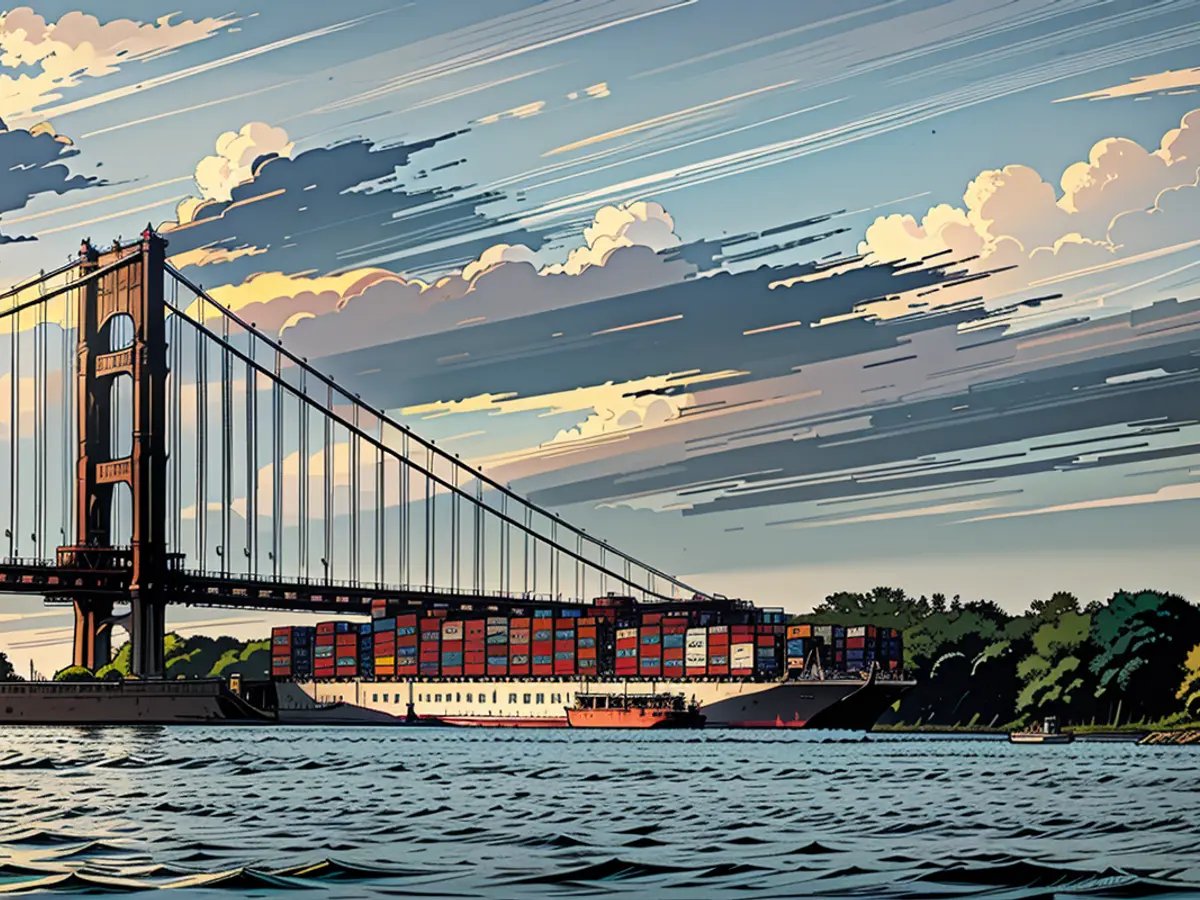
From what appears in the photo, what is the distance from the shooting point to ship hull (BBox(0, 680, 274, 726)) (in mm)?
141875

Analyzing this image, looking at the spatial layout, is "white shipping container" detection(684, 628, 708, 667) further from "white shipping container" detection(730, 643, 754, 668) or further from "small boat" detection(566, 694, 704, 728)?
"small boat" detection(566, 694, 704, 728)

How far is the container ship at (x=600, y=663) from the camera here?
507 feet

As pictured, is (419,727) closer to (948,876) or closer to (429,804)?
(429,804)

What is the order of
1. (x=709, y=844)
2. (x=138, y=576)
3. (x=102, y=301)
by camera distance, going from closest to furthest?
(x=709, y=844) < (x=138, y=576) < (x=102, y=301)

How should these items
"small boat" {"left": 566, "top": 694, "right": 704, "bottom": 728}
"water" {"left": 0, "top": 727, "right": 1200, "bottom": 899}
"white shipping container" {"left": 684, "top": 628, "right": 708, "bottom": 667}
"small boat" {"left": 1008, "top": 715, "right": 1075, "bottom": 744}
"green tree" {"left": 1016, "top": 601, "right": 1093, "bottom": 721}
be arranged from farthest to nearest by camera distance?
"white shipping container" {"left": 684, "top": 628, "right": 708, "bottom": 667}, "small boat" {"left": 566, "top": 694, "right": 704, "bottom": 728}, "green tree" {"left": 1016, "top": 601, "right": 1093, "bottom": 721}, "small boat" {"left": 1008, "top": 715, "right": 1075, "bottom": 744}, "water" {"left": 0, "top": 727, "right": 1200, "bottom": 899}

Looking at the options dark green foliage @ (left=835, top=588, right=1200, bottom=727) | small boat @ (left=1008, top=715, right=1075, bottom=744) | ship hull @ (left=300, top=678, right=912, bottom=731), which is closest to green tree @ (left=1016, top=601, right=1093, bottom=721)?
dark green foliage @ (left=835, top=588, right=1200, bottom=727)

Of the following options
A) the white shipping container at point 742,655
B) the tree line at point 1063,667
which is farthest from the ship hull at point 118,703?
the tree line at point 1063,667

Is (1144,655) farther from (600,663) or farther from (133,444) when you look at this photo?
(133,444)

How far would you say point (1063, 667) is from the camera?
14862cm

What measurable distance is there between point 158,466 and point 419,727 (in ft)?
137

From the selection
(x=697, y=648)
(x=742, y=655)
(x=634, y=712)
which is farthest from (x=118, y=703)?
(x=742, y=655)

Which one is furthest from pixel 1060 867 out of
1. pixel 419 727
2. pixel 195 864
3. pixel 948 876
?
pixel 419 727

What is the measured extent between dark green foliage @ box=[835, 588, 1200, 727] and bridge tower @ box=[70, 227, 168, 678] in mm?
62841

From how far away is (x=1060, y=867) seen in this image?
3800cm
